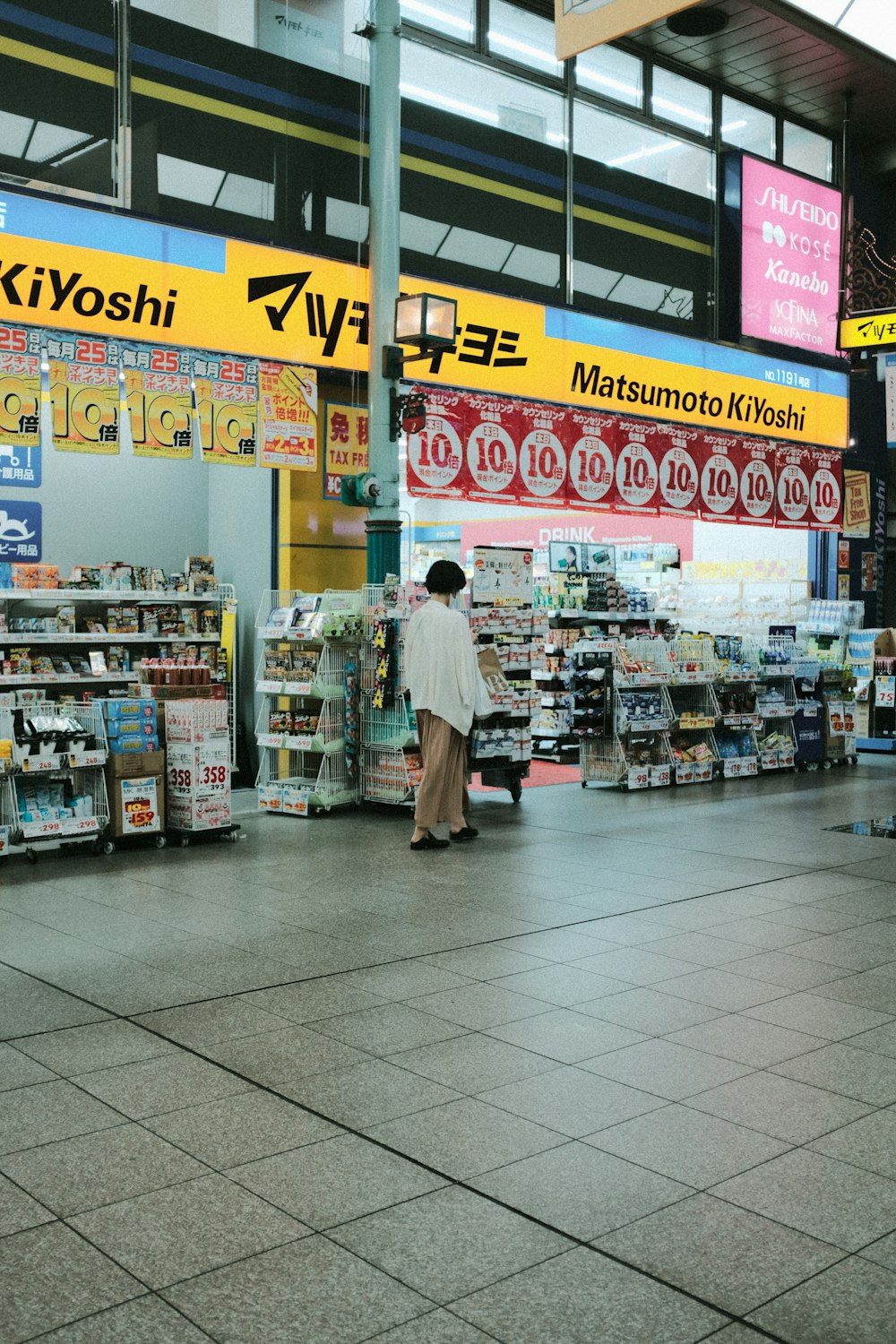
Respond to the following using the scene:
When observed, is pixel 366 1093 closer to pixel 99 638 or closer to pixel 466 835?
pixel 466 835

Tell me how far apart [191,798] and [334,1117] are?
4495 mm

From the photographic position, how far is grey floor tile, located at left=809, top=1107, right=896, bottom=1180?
3.34 m

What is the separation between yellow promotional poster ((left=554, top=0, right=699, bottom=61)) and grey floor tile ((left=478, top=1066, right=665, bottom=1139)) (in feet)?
12.9

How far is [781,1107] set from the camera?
3.73 m

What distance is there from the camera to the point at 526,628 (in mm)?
9875

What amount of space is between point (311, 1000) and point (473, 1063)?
90cm

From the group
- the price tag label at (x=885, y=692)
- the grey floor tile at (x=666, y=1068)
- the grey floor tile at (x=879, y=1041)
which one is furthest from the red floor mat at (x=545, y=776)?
the grey floor tile at (x=666, y=1068)

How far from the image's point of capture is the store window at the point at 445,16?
36.3 feet

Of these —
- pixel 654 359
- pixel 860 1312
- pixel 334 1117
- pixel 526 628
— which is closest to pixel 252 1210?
pixel 334 1117

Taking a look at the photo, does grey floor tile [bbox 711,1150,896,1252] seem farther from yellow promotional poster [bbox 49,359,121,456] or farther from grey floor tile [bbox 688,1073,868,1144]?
yellow promotional poster [bbox 49,359,121,456]

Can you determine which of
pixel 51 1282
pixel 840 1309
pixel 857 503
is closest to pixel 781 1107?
pixel 840 1309

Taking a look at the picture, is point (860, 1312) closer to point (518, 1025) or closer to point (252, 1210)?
point (252, 1210)

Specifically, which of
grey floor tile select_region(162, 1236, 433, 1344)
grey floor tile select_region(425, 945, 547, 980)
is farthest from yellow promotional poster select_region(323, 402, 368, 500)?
grey floor tile select_region(162, 1236, 433, 1344)

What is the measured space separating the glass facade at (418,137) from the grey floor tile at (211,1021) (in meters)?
6.44
